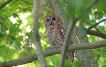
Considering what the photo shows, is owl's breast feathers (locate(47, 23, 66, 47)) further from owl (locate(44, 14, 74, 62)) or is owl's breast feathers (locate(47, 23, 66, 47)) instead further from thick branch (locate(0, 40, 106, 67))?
thick branch (locate(0, 40, 106, 67))

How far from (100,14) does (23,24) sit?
5.00ft

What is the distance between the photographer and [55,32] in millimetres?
4953

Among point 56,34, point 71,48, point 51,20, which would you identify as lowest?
point 71,48

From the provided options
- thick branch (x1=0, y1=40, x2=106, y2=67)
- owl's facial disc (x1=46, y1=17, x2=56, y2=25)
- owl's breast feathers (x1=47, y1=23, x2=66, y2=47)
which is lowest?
thick branch (x1=0, y1=40, x2=106, y2=67)

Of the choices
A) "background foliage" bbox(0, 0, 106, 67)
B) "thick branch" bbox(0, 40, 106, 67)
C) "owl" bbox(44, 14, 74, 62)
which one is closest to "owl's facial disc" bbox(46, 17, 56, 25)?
"owl" bbox(44, 14, 74, 62)

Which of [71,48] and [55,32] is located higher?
[55,32]

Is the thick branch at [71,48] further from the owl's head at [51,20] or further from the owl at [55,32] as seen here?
the owl's head at [51,20]

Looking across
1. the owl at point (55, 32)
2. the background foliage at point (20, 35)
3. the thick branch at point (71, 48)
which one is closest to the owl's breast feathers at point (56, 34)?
the owl at point (55, 32)

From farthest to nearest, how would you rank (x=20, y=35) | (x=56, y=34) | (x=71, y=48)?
(x=56, y=34)
(x=20, y=35)
(x=71, y=48)

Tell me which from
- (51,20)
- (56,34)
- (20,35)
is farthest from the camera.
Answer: (51,20)

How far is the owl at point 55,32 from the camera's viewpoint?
4805 mm

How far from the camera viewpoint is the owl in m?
4.80

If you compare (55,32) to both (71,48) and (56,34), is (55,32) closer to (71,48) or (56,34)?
(56,34)

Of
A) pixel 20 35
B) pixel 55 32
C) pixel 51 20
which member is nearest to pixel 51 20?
pixel 51 20
